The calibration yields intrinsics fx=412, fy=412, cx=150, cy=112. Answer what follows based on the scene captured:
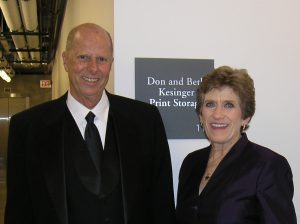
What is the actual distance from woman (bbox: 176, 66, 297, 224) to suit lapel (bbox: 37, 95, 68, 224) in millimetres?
588

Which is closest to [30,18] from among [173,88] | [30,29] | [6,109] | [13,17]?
[13,17]

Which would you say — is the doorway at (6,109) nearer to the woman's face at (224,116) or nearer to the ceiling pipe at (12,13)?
the ceiling pipe at (12,13)

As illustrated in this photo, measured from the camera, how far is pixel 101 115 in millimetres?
2041

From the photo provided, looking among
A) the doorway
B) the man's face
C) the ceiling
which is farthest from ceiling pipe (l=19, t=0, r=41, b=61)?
the doorway

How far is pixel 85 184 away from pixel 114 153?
21cm

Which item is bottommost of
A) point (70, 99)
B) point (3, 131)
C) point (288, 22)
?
point (3, 131)

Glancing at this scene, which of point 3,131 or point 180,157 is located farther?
point 3,131

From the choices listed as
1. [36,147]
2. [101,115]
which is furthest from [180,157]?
[36,147]

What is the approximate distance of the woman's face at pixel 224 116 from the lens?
6.23 ft

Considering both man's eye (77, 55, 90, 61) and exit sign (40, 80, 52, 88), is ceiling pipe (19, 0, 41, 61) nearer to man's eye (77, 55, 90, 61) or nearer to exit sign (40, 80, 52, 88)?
exit sign (40, 80, 52, 88)

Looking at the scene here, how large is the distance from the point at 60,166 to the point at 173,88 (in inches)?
40.1

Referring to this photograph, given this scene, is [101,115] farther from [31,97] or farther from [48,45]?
[31,97]

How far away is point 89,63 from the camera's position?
195cm

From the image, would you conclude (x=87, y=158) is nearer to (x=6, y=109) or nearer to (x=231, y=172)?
(x=231, y=172)
